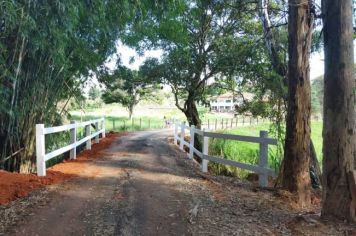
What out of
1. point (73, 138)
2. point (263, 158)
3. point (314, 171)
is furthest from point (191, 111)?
point (263, 158)

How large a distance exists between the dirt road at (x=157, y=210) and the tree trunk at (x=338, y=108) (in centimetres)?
37

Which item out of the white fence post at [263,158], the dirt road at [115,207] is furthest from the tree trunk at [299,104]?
the dirt road at [115,207]

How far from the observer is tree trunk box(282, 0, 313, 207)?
6984 millimetres

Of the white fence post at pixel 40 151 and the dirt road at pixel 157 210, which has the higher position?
the white fence post at pixel 40 151

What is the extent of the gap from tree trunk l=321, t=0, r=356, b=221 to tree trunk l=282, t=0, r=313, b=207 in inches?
64.4

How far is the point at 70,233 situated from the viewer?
4.80 metres

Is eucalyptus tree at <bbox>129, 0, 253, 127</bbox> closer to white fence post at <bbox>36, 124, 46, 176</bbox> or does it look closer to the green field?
the green field

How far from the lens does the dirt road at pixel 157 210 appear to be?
16.4ft

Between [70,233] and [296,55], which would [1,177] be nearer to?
[70,233]

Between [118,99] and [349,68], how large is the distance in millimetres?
36769

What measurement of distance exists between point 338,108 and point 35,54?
6111mm

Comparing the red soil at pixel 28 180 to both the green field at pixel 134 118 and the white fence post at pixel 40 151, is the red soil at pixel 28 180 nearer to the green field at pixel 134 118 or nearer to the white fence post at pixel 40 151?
the white fence post at pixel 40 151

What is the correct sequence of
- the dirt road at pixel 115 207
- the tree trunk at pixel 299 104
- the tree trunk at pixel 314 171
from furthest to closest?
the tree trunk at pixel 314 171, the tree trunk at pixel 299 104, the dirt road at pixel 115 207

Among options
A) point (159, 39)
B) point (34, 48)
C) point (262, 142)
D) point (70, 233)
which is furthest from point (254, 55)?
point (70, 233)
